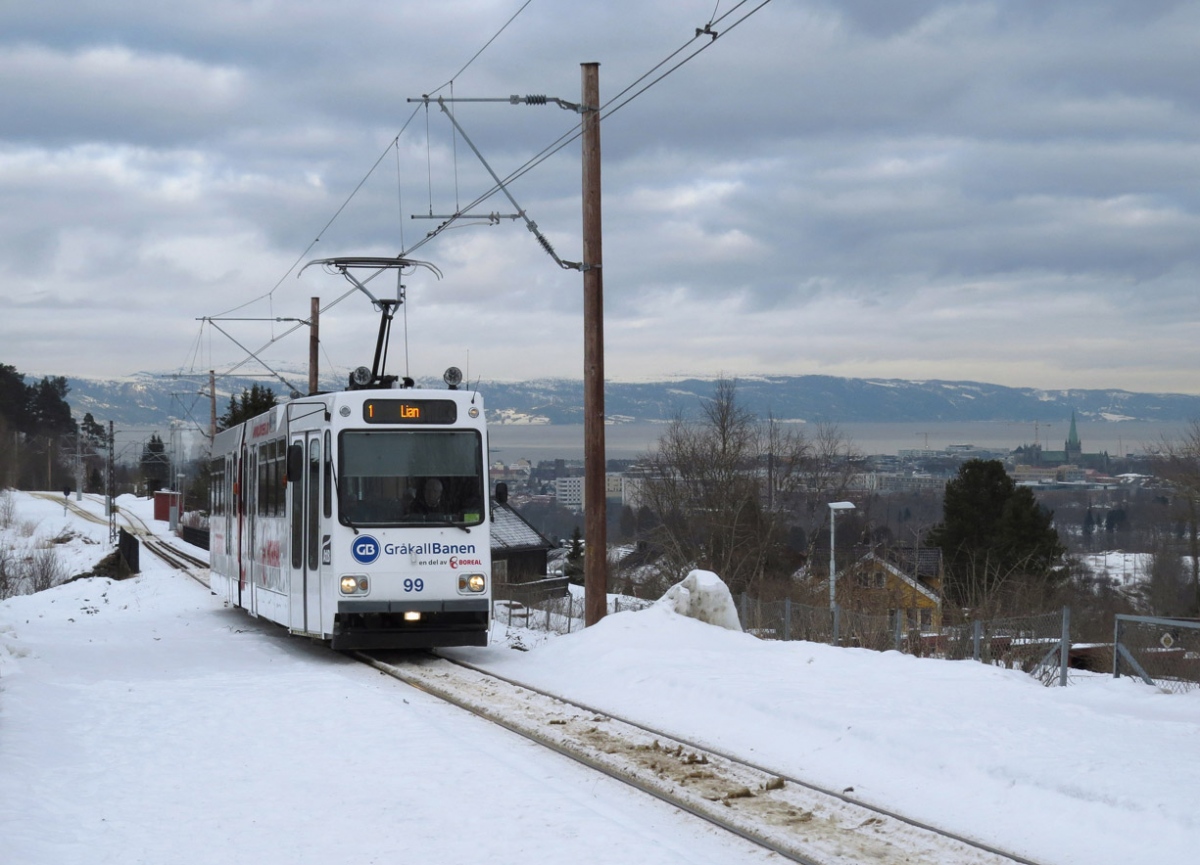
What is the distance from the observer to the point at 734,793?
9.07 meters

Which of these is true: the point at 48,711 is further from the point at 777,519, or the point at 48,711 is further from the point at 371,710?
the point at 777,519

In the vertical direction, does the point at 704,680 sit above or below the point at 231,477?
below

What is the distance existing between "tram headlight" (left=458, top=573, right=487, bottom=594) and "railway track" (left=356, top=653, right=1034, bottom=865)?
304cm

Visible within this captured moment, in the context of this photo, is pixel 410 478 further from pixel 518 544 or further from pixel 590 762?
pixel 518 544

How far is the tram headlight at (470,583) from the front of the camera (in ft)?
55.0

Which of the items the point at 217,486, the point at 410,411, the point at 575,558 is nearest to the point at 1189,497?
the point at 575,558

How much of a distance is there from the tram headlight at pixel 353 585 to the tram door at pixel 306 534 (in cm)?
69

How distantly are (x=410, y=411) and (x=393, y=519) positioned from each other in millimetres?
1391

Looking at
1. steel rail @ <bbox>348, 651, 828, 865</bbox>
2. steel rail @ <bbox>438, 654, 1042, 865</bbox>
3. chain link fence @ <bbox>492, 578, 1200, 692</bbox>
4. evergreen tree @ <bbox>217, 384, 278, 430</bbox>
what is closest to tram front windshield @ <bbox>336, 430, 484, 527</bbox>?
steel rail @ <bbox>348, 651, 828, 865</bbox>

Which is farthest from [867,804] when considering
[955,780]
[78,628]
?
[78,628]

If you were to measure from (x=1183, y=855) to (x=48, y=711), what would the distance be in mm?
9385

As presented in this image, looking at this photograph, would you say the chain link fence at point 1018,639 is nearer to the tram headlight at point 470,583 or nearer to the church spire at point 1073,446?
the tram headlight at point 470,583

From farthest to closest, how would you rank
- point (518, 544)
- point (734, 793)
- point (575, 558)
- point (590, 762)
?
point (575, 558) < point (518, 544) < point (590, 762) < point (734, 793)

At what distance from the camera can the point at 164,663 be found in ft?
55.2
